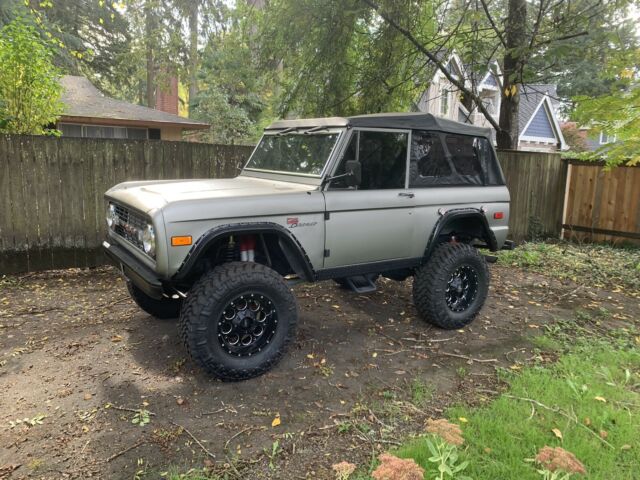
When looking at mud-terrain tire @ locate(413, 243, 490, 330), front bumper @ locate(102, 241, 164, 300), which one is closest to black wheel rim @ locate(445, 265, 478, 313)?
mud-terrain tire @ locate(413, 243, 490, 330)

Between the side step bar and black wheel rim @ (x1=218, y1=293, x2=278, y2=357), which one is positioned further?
the side step bar

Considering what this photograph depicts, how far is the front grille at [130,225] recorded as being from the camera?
11.8 ft

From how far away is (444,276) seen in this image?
15.1 ft

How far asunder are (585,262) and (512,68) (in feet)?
11.8

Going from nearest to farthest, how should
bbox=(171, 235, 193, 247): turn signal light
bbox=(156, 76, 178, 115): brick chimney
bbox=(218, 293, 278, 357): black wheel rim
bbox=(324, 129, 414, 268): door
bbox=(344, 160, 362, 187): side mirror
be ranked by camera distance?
bbox=(171, 235, 193, 247): turn signal light < bbox=(218, 293, 278, 357): black wheel rim < bbox=(344, 160, 362, 187): side mirror < bbox=(324, 129, 414, 268): door < bbox=(156, 76, 178, 115): brick chimney

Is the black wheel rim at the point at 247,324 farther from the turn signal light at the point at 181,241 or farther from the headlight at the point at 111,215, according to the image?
the headlight at the point at 111,215

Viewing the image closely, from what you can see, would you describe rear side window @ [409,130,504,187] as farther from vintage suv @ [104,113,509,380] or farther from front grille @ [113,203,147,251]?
front grille @ [113,203,147,251]

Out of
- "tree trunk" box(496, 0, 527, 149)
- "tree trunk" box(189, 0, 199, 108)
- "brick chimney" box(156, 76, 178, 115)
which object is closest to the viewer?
"tree trunk" box(496, 0, 527, 149)

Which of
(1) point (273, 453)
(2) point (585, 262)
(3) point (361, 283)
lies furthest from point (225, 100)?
(1) point (273, 453)

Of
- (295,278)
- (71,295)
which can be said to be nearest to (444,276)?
(295,278)

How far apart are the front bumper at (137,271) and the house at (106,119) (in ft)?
32.6

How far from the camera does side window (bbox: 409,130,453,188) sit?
179 inches

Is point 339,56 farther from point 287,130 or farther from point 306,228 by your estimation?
point 306,228

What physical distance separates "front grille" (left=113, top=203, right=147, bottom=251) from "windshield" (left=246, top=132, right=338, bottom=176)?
1.45m
